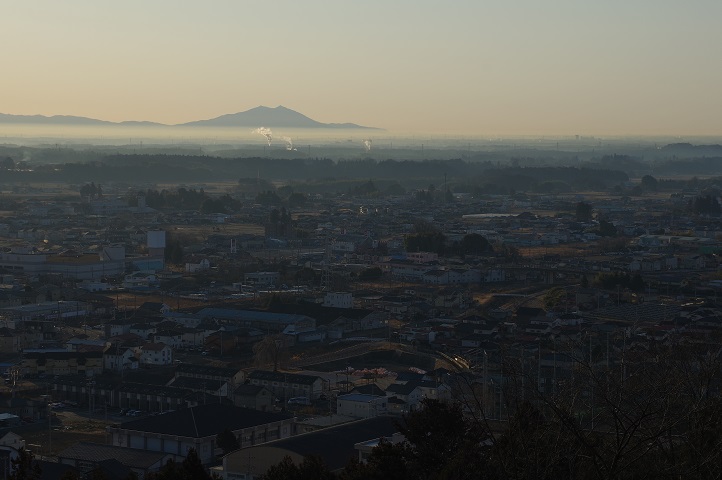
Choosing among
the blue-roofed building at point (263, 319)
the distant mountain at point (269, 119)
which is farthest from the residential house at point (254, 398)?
the distant mountain at point (269, 119)

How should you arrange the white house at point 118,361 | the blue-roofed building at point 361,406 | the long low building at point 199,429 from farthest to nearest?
1. the white house at point 118,361
2. the blue-roofed building at point 361,406
3. the long low building at point 199,429

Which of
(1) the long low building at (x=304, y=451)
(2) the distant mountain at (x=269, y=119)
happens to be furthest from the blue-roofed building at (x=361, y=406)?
(2) the distant mountain at (x=269, y=119)

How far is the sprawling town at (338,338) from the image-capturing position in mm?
5387

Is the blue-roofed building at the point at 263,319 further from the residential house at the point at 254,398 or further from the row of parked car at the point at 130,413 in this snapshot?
the row of parked car at the point at 130,413

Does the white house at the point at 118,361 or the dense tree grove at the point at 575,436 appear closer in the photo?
the dense tree grove at the point at 575,436

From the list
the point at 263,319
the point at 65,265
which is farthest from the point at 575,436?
the point at 65,265

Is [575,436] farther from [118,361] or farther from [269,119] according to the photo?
[269,119]

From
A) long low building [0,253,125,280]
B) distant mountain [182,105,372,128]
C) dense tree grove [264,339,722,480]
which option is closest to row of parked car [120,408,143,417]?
dense tree grove [264,339,722,480]

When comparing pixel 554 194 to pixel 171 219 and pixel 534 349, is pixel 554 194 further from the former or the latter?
pixel 534 349

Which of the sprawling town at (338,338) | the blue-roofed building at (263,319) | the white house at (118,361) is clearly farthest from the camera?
the blue-roofed building at (263,319)

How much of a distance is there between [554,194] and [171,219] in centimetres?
1494

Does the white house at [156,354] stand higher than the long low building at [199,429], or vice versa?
the long low building at [199,429]

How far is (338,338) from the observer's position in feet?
39.3

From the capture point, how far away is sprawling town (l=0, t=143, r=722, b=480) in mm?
5387
